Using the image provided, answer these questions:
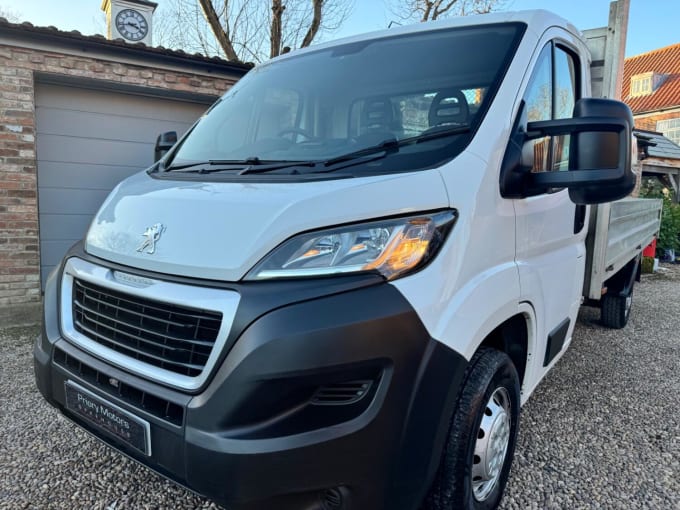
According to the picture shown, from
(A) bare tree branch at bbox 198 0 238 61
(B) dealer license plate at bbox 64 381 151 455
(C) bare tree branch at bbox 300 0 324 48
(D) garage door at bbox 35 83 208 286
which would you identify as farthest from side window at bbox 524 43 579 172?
A: (A) bare tree branch at bbox 198 0 238 61

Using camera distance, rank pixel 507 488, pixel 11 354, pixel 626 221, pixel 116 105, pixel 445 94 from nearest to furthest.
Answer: pixel 445 94, pixel 507 488, pixel 11 354, pixel 626 221, pixel 116 105

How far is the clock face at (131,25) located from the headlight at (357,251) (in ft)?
27.6

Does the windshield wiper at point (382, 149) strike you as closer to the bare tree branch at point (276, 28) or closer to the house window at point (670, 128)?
the bare tree branch at point (276, 28)

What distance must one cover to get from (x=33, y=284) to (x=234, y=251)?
4784 mm

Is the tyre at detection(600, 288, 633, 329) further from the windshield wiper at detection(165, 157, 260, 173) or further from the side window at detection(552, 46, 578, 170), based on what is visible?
the windshield wiper at detection(165, 157, 260, 173)

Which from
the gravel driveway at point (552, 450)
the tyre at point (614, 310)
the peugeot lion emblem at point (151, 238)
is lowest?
the gravel driveway at point (552, 450)

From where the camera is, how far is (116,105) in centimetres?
595

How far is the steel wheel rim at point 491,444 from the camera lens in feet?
6.18

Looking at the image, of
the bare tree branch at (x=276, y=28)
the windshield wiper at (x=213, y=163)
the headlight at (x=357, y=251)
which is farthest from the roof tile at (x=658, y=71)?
the headlight at (x=357, y=251)

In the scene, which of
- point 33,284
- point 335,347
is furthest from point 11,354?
point 335,347

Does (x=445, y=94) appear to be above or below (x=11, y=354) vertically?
above

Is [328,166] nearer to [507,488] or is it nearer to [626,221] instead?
[507,488]

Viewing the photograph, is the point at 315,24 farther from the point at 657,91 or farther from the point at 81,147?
the point at 657,91

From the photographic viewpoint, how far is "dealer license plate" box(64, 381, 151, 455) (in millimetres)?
1557
